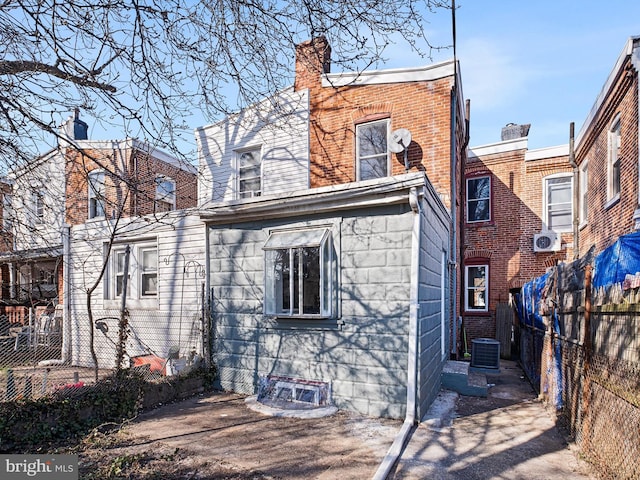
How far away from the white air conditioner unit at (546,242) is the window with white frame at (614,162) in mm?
4344

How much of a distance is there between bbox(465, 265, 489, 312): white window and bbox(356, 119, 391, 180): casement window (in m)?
7.03

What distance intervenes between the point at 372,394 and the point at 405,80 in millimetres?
7221

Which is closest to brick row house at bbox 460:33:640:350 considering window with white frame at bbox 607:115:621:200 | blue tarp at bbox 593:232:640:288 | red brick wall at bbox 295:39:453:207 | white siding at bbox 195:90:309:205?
window with white frame at bbox 607:115:621:200

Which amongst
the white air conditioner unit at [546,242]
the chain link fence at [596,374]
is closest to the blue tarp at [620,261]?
the chain link fence at [596,374]

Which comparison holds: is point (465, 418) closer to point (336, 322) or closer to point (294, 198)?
point (336, 322)

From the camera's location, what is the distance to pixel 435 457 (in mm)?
4414

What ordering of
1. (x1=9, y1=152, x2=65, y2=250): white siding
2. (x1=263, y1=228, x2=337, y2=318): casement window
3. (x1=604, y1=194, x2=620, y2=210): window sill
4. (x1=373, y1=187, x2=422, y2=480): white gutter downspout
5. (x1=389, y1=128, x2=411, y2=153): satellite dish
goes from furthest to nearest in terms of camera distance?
(x1=389, y1=128, x2=411, y2=153): satellite dish, (x1=604, y1=194, x2=620, y2=210): window sill, (x1=263, y1=228, x2=337, y2=318): casement window, (x1=373, y1=187, x2=422, y2=480): white gutter downspout, (x1=9, y1=152, x2=65, y2=250): white siding

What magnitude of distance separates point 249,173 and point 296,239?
5324mm

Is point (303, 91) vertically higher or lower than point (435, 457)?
higher

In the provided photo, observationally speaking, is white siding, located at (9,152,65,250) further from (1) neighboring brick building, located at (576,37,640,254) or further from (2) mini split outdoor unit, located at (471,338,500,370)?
(1) neighboring brick building, located at (576,37,640,254)

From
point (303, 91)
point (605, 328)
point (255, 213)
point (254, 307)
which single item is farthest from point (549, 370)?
point (303, 91)

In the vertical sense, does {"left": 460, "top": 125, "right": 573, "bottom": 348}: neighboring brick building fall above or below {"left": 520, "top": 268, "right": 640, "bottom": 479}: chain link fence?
above

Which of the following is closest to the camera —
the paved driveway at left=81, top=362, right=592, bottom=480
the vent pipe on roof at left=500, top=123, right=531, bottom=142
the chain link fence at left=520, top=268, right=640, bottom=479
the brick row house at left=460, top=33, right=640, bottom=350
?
the chain link fence at left=520, top=268, right=640, bottom=479

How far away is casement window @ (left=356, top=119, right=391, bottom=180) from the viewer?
30.7ft
